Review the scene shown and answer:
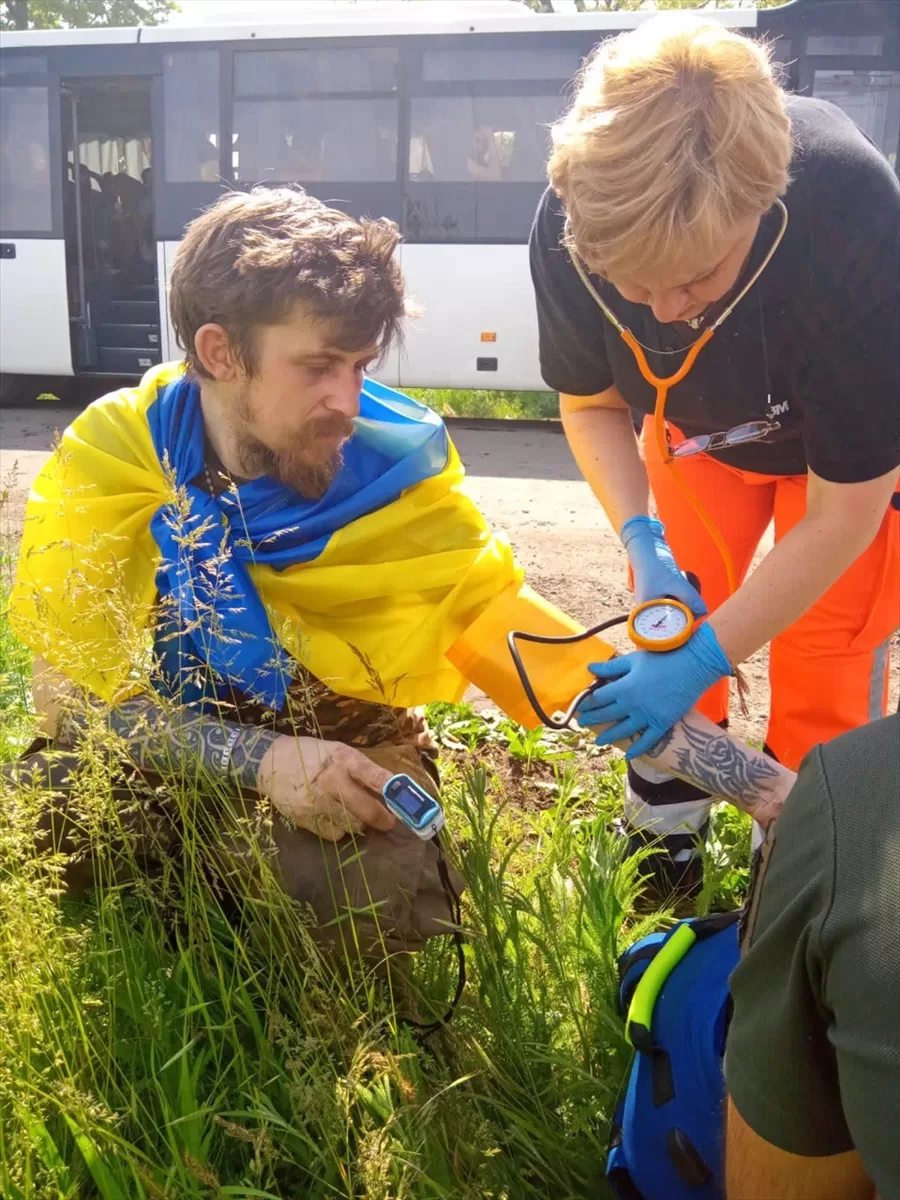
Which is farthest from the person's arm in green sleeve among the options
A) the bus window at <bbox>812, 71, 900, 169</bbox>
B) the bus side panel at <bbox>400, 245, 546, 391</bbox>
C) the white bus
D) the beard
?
the bus window at <bbox>812, 71, 900, 169</bbox>

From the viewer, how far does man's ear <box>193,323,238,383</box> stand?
2.09 m

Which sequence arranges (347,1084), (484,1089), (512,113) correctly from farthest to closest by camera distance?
1. (512,113)
2. (484,1089)
3. (347,1084)

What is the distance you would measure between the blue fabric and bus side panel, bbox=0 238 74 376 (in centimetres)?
873

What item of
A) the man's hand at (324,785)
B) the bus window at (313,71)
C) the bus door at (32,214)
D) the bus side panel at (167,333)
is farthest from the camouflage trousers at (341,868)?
the bus door at (32,214)

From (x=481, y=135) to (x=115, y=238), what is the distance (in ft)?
12.4

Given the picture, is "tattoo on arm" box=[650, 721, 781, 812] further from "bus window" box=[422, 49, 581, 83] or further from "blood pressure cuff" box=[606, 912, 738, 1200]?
"bus window" box=[422, 49, 581, 83]

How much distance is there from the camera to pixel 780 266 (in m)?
2.00

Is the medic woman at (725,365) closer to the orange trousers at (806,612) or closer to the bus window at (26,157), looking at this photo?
the orange trousers at (806,612)

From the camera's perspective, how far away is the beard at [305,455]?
2.11 meters

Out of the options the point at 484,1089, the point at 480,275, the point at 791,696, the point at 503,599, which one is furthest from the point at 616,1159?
the point at 480,275

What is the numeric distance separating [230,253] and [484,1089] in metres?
1.54

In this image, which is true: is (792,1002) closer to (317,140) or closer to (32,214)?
(317,140)

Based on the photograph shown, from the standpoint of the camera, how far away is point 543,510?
645 cm

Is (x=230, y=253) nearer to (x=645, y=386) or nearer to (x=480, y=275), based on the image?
(x=645, y=386)
